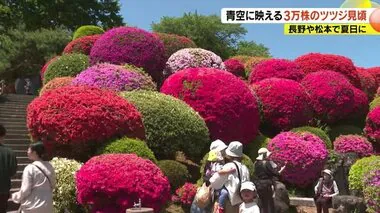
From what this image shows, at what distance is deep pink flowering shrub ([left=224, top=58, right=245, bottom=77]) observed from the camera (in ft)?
76.2

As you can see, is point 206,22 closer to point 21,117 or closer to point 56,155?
point 21,117

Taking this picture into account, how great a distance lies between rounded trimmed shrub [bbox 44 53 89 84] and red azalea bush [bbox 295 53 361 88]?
864 centimetres

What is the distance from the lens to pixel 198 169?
14.5 metres

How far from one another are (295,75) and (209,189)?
1337 cm

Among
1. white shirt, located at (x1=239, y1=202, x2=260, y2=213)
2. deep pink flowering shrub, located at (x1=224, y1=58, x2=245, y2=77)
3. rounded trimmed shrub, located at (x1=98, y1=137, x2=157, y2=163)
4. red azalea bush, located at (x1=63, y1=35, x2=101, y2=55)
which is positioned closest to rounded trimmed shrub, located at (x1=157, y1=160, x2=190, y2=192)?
rounded trimmed shrub, located at (x1=98, y1=137, x2=157, y2=163)

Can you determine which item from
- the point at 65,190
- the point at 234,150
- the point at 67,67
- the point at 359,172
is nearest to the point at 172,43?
the point at 67,67

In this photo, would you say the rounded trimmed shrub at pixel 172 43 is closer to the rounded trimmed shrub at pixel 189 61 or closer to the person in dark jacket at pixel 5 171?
the rounded trimmed shrub at pixel 189 61

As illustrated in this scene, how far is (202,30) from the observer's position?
4347cm

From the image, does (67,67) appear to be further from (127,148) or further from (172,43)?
(127,148)

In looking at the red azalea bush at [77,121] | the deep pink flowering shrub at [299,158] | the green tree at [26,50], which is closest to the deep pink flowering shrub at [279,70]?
the deep pink flowering shrub at [299,158]

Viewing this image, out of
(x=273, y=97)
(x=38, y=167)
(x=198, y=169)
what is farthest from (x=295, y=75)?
(x=38, y=167)

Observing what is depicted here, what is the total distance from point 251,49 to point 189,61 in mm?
33681

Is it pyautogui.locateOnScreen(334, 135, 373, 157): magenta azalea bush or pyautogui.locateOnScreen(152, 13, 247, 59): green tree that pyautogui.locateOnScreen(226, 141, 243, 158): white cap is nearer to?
pyautogui.locateOnScreen(334, 135, 373, 157): magenta azalea bush

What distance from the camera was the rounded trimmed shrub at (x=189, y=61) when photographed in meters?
18.3
